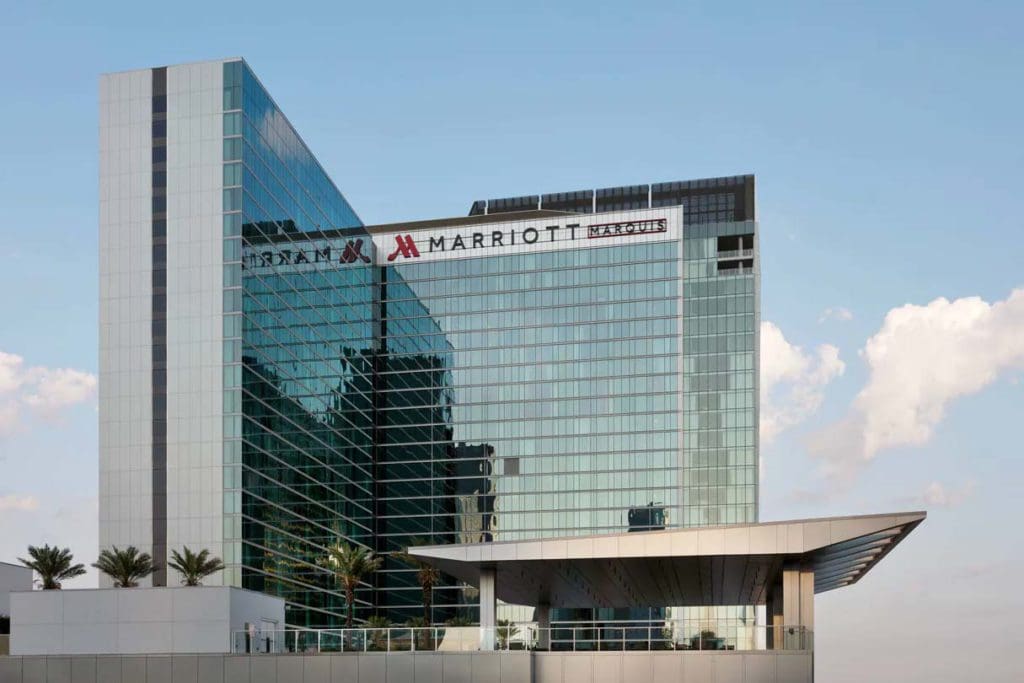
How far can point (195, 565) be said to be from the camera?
85625 mm

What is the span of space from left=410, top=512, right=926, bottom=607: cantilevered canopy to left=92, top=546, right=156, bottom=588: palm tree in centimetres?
3626

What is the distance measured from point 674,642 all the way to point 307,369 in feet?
206

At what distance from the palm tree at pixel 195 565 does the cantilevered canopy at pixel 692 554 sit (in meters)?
32.7

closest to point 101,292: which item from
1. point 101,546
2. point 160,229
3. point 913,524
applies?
point 160,229

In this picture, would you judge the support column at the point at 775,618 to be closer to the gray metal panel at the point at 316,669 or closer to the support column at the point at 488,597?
the support column at the point at 488,597

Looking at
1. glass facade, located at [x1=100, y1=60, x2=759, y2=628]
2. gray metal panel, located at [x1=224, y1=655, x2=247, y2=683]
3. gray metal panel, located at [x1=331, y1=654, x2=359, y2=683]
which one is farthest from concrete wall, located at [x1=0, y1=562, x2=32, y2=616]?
gray metal panel, located at [x1=331, y1=654, x2=359, y2=683]

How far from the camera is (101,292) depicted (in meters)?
91.6

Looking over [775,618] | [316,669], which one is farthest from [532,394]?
[316,669]

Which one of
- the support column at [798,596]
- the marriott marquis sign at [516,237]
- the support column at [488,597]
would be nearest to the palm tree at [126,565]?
the support column at [488,597]

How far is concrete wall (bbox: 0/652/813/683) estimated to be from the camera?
1743 inches

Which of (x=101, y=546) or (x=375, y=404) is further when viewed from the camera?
(x=375, y=404)

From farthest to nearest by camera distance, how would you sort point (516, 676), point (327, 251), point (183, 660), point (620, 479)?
point (620, 479)
point (327, 251)
point (183, 660)
point (516, 676)

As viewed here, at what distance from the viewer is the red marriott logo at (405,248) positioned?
13762 cm

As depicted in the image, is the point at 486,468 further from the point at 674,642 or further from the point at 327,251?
the point at 674,642
